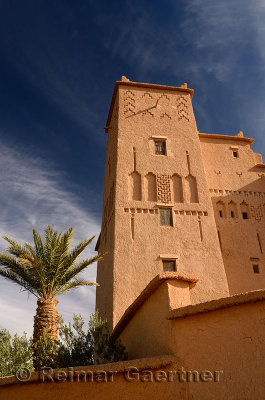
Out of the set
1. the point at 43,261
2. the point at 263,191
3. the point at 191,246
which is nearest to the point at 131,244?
the point at 191,246

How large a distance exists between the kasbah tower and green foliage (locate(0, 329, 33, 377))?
3140mm

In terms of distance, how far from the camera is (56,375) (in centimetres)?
585

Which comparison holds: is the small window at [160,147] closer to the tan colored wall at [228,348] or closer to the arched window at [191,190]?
the arched window at [191,190]

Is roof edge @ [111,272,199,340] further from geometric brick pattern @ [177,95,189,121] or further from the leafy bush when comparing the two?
geometric brick pattern @ [177,95,189,121]

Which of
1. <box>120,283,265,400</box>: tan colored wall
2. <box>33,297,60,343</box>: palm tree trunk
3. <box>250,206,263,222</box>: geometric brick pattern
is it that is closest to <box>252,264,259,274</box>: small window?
<box>250,206,263,222</box>: geometric brick pattern

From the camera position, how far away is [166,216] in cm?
1415

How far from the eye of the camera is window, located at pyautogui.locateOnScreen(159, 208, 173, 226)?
45.7 ft

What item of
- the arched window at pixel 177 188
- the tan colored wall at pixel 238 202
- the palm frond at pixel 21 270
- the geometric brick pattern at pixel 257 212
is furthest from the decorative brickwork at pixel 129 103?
the palm frond at pixel 21 270

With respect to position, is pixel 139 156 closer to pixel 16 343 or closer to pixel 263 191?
pixel 263 191

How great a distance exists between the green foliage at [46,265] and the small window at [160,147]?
704cm

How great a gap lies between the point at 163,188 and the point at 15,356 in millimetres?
8745

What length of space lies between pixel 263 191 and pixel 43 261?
1211cm

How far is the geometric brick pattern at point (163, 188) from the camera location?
577 inches

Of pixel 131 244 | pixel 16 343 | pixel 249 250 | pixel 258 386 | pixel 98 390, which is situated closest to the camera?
pixel 258 386
